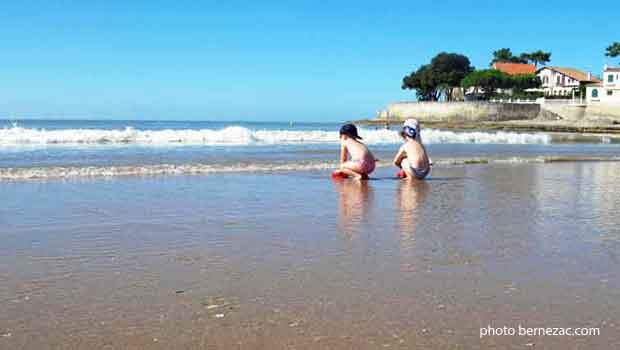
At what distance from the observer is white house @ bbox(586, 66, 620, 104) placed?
252 ft

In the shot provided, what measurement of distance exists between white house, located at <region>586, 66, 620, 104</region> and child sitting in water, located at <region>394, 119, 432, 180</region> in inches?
2909

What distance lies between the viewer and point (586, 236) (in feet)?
17.5

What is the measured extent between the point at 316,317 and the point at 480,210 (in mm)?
4296

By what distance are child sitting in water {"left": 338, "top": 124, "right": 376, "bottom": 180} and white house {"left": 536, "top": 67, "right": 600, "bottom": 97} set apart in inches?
3662

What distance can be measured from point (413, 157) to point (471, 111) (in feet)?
256

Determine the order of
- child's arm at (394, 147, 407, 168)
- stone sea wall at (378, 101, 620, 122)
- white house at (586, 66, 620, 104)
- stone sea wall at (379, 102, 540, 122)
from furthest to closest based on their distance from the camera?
stone sea wall at (379, 102, 540, 122)
white house at (586, 66, 620, 104)
stone sea wall at (378, 101, 620, 122)
child's arm at (394, 147, 407, 168)

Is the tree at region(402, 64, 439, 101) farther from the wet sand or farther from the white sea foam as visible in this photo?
the wet sand

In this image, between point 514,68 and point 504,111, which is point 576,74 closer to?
point 514,68

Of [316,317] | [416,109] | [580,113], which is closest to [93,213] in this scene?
[316,317]

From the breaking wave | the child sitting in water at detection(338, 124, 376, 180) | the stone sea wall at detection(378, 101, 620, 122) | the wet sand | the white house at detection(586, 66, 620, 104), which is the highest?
the white house at detection(586, 66, 620, 104)

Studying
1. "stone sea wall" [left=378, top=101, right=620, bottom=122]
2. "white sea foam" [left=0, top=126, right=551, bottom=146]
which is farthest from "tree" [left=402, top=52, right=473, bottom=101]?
"white sea foam" [left=0, top=126, right=551, bottom=146]

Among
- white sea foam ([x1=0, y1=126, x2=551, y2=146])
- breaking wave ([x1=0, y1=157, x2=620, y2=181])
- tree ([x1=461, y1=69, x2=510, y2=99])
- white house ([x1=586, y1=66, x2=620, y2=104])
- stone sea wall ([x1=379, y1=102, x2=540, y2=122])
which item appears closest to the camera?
breaking wave ([x1=0, y1=157, x2=620, y2=181])

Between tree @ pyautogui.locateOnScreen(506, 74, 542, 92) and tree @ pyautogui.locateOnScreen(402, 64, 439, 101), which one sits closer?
tree @ pyautogui.locateOnScreen(506, 74, 542, 92)

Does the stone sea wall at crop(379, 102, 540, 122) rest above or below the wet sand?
above
